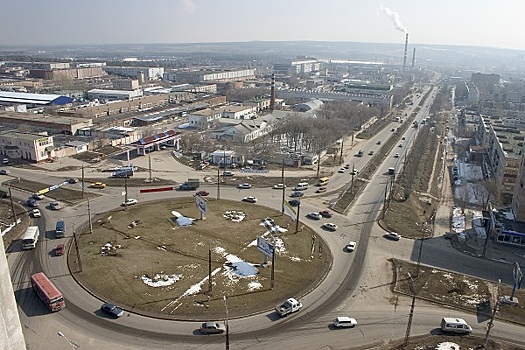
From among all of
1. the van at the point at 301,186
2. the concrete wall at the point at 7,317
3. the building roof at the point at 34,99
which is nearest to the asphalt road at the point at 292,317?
the van at the point at 301,186

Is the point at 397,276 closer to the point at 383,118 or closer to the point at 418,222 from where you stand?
the point at 418,222

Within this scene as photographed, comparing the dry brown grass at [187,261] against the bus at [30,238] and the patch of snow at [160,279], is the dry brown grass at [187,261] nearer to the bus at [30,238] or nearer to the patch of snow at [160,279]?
the patch of snow at [160,279]

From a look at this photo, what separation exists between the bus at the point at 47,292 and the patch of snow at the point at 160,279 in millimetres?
3548

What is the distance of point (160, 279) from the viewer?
747 inches

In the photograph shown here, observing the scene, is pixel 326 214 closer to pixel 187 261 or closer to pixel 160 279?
pixel 187 261

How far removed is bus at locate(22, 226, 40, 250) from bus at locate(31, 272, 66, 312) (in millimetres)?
4050

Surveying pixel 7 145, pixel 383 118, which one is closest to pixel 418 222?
pixel 7 145

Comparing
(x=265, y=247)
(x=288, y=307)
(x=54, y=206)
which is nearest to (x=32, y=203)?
(x=54, y=206)

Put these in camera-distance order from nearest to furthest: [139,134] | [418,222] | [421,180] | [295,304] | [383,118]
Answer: [295,304] < [418,222] < [421,180] < [139,134] < [383,118]

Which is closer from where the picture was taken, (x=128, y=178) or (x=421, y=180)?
(x=128, y=178)

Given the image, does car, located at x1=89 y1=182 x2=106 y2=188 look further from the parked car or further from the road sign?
the parked car

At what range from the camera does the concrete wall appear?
12.7ft

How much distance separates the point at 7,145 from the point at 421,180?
128 feet

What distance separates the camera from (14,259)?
20.2 metres
